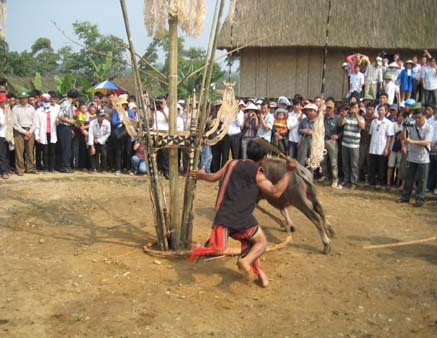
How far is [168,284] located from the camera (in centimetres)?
575

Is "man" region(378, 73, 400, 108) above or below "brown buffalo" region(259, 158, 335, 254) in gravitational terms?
above

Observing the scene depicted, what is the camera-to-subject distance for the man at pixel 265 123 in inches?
494

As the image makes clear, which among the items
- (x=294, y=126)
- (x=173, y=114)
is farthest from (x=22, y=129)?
(x=173, y=114)

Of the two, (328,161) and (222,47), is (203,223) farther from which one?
(222,47)

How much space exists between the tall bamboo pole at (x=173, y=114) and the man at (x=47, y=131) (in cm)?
711

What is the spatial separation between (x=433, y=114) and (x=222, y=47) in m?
8.94

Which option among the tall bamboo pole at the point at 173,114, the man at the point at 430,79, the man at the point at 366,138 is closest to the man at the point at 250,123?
the man at the point at 366,138

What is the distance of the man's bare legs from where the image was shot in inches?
213

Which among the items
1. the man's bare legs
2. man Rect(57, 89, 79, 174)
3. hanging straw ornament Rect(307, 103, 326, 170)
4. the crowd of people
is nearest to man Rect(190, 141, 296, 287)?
the man's bare legs

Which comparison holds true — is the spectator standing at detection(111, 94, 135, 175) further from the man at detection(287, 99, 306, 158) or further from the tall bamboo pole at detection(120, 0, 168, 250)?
the tall bamboo pole at detection(120, 0, 168, 250)

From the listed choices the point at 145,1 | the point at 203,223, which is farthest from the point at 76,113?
the point at 145,1

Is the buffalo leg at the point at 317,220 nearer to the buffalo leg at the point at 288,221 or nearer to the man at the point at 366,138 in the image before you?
the buffalo leg at the point at 288,221

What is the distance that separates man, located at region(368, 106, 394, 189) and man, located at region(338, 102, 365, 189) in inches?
12.0

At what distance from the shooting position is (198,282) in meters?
5.86
